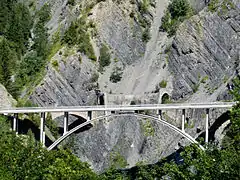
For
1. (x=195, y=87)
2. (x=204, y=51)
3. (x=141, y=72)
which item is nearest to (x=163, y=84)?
(x=195, y=87)

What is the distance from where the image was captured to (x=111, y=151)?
65.2m

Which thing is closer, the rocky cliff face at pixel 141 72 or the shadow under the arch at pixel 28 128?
the shadow under the arch at pixel 28 128

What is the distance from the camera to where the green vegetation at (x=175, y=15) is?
269ft

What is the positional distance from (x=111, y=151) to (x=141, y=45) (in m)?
20.8

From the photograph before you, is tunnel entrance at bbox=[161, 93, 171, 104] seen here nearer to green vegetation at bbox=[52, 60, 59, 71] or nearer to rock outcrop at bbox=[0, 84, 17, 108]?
green vegetation at bbox=[52, 60, 59, 71]

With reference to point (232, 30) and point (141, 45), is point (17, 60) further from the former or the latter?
point (232, 30)

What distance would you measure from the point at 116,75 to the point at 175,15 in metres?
13.8

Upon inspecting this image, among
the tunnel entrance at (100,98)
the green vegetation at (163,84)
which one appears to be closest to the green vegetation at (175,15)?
the green vegetation at (163,84)

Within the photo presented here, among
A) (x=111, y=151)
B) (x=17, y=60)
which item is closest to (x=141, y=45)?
(x=17, y=60)

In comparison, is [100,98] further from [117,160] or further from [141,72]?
[117,160]

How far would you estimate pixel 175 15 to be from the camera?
8406 cm

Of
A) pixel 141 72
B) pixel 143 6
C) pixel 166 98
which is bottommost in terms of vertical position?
pixel 166 98

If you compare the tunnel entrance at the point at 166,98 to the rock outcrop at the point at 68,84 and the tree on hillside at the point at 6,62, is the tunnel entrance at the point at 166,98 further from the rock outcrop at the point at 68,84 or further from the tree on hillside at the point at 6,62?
the tree on hillside at the point at 6,62

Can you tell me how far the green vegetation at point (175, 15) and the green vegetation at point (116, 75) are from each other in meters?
9.23
